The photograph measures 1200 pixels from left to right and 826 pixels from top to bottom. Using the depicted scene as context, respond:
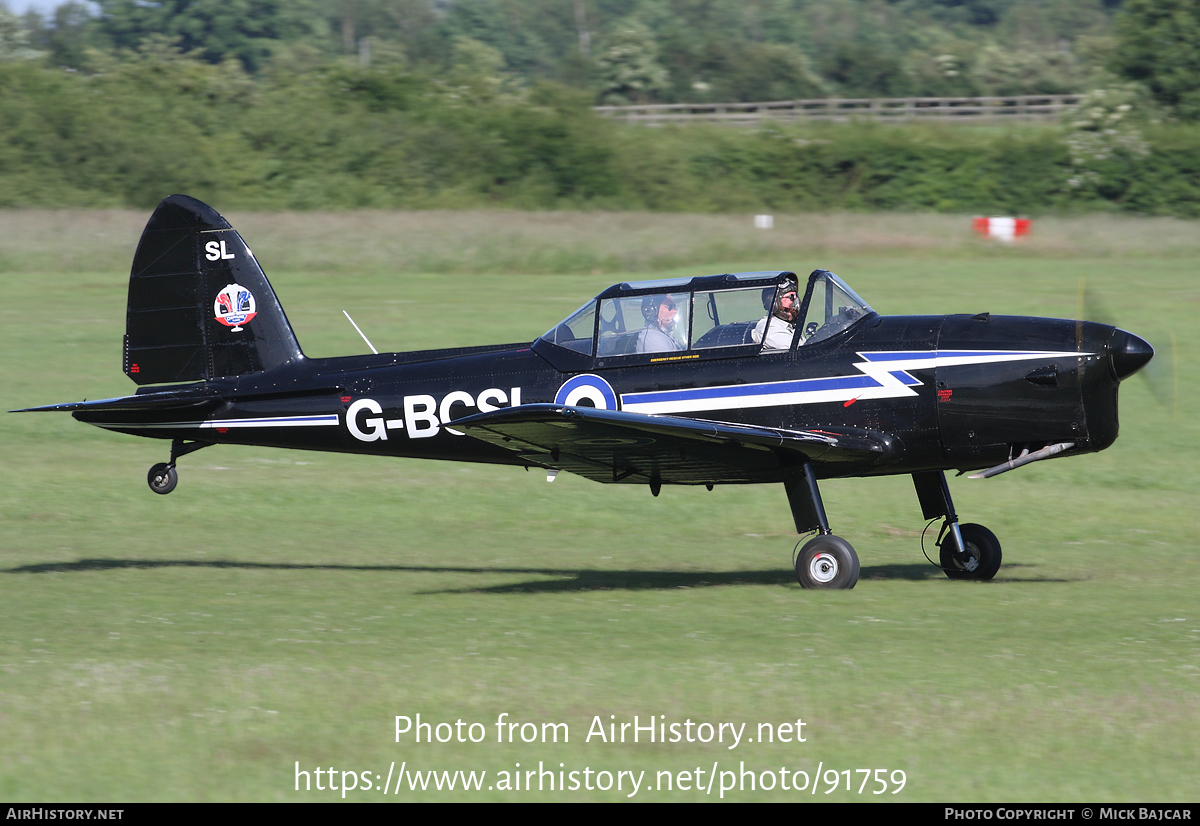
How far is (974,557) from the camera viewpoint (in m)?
10.9

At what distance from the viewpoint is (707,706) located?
668cm

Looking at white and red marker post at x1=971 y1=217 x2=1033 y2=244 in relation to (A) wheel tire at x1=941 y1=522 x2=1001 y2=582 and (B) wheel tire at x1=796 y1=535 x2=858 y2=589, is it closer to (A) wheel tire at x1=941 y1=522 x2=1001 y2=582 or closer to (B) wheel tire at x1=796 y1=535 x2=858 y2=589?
(A) wheel tire at x1=941 y1=522 x2=1001 y2=582

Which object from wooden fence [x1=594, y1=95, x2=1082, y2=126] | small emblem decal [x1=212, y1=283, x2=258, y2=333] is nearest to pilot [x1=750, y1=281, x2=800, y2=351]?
small emblem decal [x1=212, y1=283, x2=258, y2=333]

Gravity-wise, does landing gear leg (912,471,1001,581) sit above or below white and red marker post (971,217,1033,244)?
below

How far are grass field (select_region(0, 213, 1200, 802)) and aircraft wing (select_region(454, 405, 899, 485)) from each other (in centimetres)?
94

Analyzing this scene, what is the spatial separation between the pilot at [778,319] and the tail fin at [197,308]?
4.26m

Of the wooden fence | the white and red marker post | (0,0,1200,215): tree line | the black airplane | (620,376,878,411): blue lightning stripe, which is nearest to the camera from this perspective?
the black airplane

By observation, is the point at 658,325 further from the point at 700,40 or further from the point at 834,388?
the point at 700,40

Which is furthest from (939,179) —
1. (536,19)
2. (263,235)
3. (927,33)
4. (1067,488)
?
(536,19)

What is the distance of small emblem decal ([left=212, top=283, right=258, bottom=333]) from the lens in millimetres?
11969

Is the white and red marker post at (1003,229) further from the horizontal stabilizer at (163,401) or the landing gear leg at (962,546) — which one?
the horizontal stabilizer at (163,401)

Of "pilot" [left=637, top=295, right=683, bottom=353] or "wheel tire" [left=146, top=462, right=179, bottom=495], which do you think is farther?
"wheel tire" [left=146, top=462, right=179, bottom=495]

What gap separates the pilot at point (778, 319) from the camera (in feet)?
34.1

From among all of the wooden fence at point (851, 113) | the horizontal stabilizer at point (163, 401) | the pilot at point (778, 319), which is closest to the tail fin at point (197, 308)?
the horizontal stabilizer at point (163, 401)
